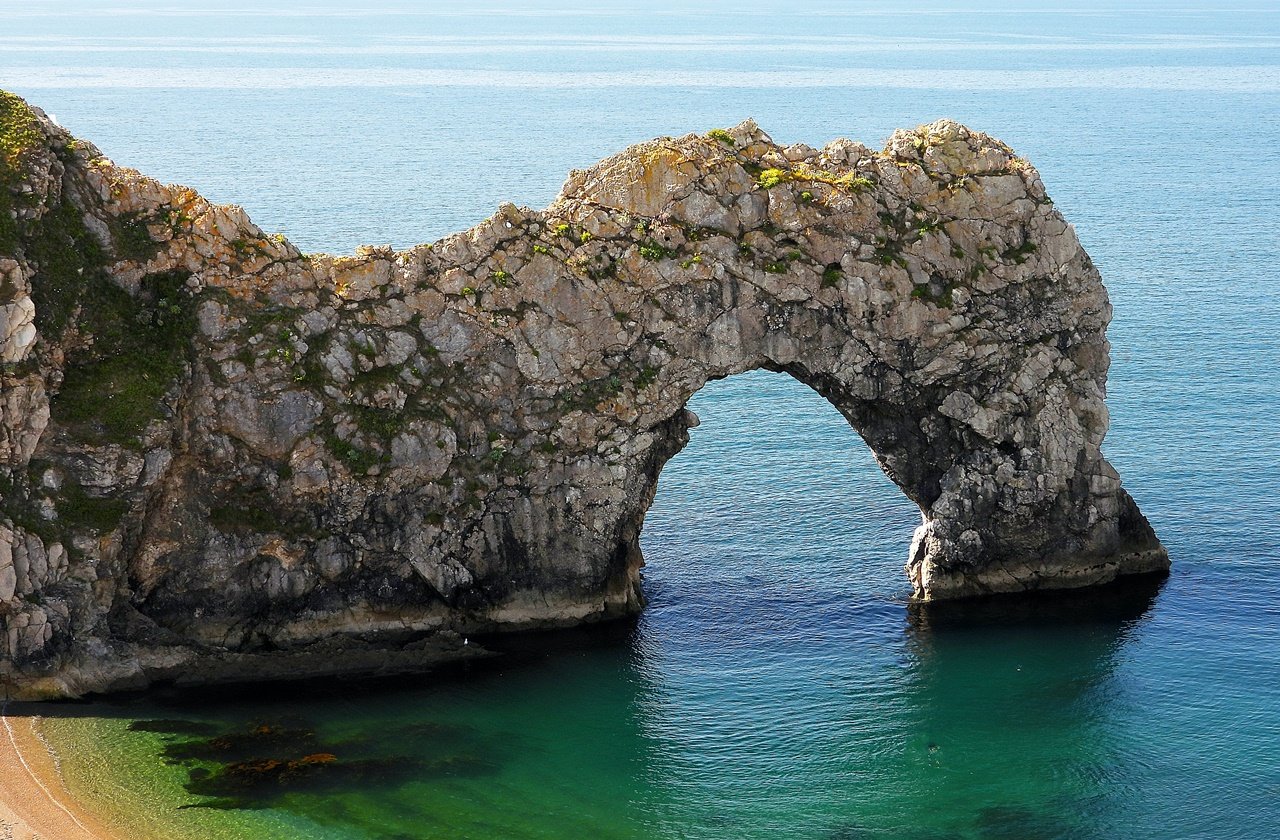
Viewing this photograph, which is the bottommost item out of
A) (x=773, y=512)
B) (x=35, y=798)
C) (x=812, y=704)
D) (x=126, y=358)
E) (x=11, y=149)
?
(x=812, y=704)

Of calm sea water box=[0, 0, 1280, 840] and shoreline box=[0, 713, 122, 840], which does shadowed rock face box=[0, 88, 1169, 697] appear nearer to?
calm sea water box=[0, 0, 1280, 840]

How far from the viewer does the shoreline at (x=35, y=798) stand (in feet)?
150

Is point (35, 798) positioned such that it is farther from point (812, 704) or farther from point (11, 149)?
point (812, 704)

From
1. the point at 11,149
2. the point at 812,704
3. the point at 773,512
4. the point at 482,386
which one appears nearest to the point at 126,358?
the point at 11,149

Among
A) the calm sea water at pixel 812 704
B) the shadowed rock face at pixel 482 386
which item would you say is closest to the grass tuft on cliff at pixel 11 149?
the shadowed rock face at pixel 482 386

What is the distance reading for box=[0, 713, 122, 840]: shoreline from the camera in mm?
45625

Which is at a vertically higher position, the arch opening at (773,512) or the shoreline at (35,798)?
the arch opening at (773,512)

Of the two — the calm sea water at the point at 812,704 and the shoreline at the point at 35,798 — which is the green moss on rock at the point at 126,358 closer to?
→ the calm sea water at the point at 812,704

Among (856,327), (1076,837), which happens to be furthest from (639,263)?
(1076,837)

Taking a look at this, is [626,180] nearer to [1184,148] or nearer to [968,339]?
[968,339]

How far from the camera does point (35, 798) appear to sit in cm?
4706

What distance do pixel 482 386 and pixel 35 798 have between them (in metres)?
22.0

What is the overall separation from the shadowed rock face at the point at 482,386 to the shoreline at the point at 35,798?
348 centimetres

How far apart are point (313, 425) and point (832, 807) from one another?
78.3 ft
